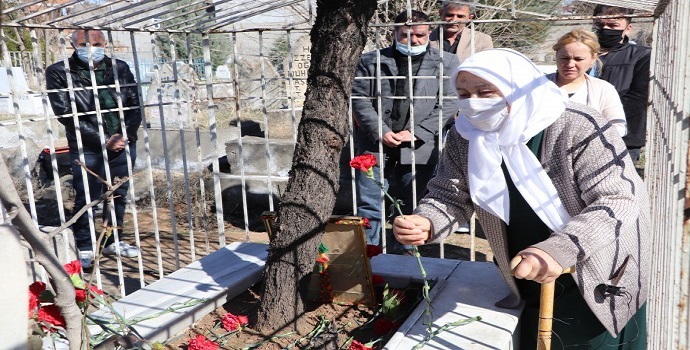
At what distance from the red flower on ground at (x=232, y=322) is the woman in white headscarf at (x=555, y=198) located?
94cm

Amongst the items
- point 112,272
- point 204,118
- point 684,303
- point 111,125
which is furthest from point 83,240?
point 204,118

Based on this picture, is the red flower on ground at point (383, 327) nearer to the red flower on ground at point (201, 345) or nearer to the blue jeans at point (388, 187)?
the red flower on ground at point (201, 345)

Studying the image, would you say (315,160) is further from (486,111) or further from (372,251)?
(486,111)

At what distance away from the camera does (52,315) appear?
152 centimetres

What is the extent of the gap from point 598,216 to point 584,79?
1.96m

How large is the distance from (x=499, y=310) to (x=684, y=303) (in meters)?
1.46

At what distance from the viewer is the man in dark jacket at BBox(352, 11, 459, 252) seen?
4.12 m

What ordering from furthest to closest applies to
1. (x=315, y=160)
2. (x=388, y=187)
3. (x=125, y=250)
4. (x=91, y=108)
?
(x=125, y=250), (x=91, y=108), (x=388, y=187), (x=315, y=160)

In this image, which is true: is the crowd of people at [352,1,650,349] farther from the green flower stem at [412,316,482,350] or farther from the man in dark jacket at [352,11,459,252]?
the man in dark jacket at [352,11,459,252]

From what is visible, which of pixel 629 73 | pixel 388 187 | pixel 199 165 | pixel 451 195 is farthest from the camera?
pixel 388 187

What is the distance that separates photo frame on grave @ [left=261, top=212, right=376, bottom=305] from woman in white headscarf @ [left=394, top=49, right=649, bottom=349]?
57cm

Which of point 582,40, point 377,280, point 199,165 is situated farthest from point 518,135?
point 199,165

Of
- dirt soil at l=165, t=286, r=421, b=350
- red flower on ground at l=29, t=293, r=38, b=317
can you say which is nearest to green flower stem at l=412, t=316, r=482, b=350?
dirt soil at l=165, t=286, r=421, b=350

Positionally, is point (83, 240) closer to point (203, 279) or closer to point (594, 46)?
point (203, 279)
